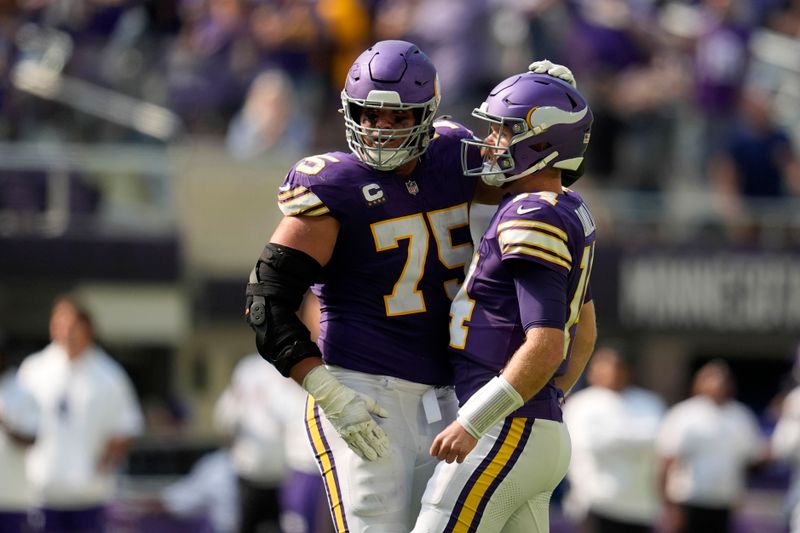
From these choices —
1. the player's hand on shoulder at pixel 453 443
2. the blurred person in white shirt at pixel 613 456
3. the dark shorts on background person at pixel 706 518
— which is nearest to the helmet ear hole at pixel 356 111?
the player's hand on shoulder at pixel 453 443

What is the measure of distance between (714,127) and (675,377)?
2.11 meters

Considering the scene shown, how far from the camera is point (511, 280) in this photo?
15.7 feet

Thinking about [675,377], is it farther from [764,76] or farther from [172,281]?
[172,281]

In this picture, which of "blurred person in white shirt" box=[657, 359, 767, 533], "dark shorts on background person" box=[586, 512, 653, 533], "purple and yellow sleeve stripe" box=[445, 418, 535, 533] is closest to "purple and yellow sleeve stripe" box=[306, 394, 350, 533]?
"purple and yellow sleeve stripe" box=[445, 418, 535, 533]

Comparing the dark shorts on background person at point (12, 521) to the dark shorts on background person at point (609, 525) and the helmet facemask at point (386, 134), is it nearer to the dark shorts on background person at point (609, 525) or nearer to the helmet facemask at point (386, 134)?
the dark shorts on background person at point (609, 525)

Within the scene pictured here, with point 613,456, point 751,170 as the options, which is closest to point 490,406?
point 613,456

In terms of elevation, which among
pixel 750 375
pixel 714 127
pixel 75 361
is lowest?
pixel 750 375

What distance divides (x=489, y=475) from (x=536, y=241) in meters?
0.70

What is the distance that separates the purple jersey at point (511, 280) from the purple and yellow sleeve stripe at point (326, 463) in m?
0.45

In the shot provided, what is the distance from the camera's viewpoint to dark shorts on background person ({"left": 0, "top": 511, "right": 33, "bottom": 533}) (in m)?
9.13

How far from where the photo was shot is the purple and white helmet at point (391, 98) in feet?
16.0

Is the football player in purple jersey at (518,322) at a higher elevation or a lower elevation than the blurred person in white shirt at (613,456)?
higher

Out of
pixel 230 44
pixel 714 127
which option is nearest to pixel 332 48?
pixel 230 44

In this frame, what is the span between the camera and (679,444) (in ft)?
35.0
